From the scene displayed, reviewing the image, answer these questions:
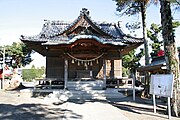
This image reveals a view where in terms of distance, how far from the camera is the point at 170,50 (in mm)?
9031

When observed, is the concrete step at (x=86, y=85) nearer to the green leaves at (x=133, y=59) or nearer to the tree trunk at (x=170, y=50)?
the tree trunk at (x=170, y=50)

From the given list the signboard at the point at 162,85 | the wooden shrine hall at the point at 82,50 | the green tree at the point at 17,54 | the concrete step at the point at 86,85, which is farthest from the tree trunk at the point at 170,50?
the green tree at the point at 17,54

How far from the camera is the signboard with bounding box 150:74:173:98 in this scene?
7.93 m

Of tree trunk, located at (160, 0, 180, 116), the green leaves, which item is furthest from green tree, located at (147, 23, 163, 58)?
tree trunk, located at (160, 0, 180, 116)

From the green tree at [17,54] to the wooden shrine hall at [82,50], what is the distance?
1795 centimetres

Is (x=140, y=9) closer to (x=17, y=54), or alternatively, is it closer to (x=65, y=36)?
(x=65, y=36)

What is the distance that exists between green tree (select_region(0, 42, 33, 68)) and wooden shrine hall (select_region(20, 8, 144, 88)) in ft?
58.9

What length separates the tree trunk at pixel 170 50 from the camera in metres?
8.73

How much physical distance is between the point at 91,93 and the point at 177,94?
728cm

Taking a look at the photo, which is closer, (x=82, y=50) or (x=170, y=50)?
(x=170, y=50)

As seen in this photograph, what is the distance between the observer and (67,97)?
14.3 meters

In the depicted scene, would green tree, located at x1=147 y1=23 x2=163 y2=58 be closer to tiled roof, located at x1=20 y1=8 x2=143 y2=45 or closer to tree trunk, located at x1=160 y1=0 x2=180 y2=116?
tiled roof, located at x1=20 y1=8 x2=143 y2=45

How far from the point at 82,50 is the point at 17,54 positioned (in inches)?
857

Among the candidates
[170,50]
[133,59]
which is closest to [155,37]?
[133,59]
